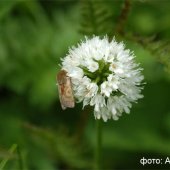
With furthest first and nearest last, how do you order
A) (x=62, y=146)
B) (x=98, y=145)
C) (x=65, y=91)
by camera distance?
(x=62, y=146) → (x=98, y=145) → (x=65, y=91)

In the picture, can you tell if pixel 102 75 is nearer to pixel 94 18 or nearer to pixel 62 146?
pixel 94 18

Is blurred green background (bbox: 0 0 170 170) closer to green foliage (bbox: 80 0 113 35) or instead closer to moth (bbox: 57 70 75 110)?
green foliage (bbox: 80 0 113 35)

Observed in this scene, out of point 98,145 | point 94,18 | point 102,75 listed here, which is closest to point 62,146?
point 98,145

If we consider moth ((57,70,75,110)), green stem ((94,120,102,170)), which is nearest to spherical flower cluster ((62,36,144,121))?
moth ((57,70,75,110))

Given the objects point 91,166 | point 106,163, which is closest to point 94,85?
point 91,166

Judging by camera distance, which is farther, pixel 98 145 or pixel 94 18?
pixel 94 18

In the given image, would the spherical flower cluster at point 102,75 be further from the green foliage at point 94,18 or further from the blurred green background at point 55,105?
the blurred green background at point 55,105

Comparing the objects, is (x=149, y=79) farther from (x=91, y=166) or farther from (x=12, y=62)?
(x=12, y=62)
